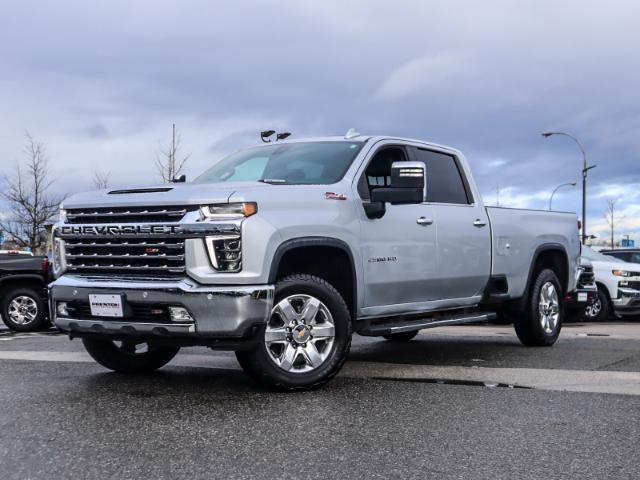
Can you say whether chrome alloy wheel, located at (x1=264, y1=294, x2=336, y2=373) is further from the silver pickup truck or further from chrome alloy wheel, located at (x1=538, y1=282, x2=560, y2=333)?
chrome alloy wheel, located at (x1=538, y1=282, x2=560, y2=333)

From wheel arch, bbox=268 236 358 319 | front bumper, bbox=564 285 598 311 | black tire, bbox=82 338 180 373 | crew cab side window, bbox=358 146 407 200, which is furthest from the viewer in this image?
front bumper, bbox=564 285 598 311

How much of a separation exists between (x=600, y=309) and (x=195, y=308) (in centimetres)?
1131

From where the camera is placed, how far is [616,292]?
14.3 meters

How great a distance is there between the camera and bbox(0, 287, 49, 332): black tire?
12.2 metres

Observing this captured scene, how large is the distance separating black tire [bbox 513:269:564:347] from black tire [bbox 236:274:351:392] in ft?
11.1

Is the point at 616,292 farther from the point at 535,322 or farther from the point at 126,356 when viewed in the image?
the point at 126,356

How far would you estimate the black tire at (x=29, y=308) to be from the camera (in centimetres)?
1216

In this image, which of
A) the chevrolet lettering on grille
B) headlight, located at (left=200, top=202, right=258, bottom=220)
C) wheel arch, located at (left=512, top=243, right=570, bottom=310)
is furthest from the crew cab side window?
wheel arch, located at (left=512, top=243, right=570, bottom=310)

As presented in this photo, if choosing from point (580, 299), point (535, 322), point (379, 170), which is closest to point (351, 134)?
point (379, 170)

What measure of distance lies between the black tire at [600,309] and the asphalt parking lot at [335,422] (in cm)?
746

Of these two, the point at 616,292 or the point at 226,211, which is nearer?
the point at 226,211

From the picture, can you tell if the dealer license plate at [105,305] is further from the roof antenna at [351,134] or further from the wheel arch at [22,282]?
the wheel arch at [22,282]

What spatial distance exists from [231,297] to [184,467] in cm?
153

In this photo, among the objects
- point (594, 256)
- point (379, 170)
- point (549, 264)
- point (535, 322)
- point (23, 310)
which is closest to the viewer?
point (379, 170)
